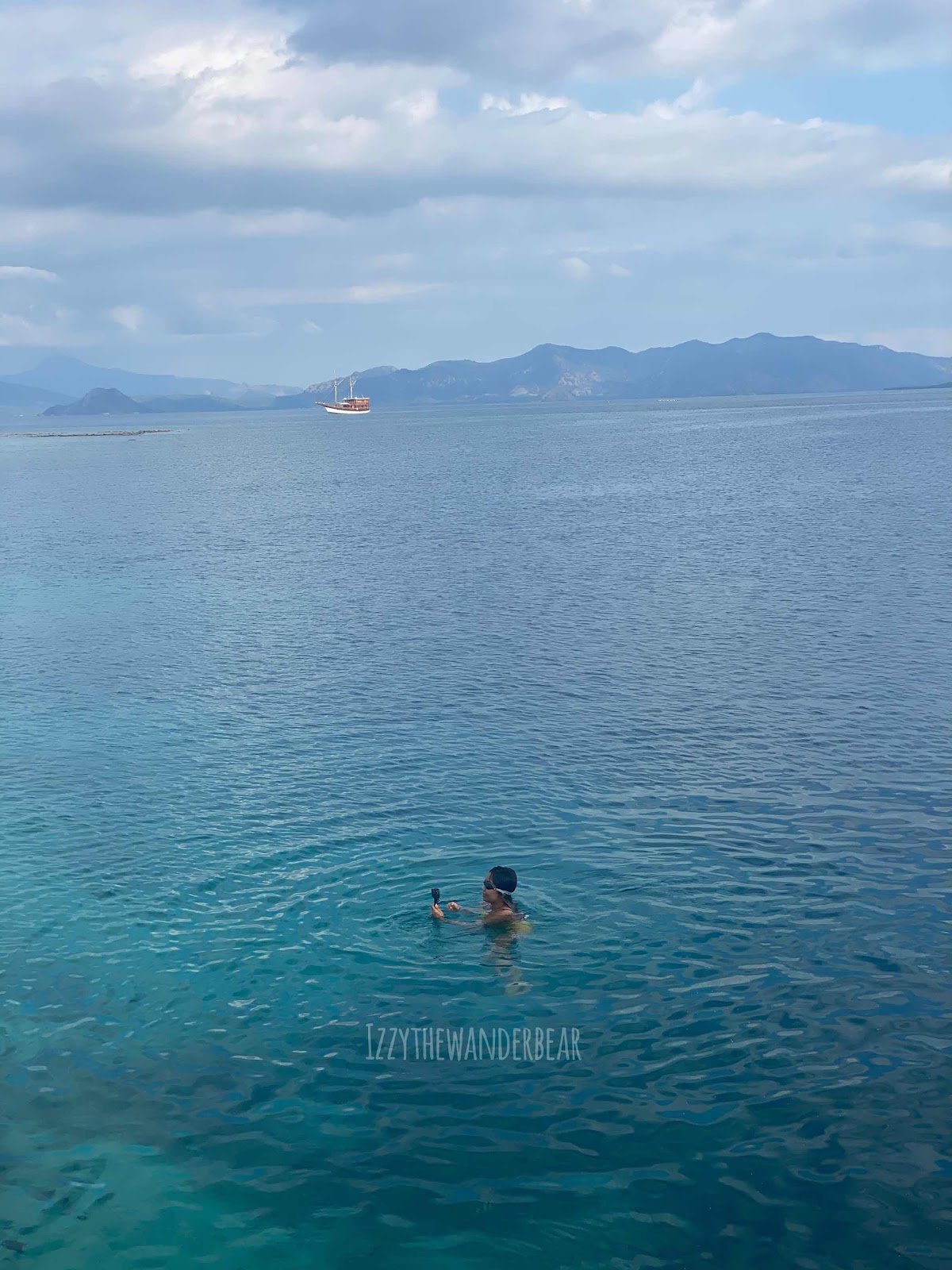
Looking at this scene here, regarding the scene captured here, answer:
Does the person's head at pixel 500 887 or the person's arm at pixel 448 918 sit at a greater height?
the person's head at pixel 500 887

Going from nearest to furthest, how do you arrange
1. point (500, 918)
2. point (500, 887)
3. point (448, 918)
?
point (500, 887) → point (500, 918) → point (448, 918)

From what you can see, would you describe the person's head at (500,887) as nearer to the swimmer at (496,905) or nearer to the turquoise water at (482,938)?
the swimmer at (496,905)

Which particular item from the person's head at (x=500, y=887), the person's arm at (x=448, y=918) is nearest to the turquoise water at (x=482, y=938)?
the person's arm at (x=448, y=918)

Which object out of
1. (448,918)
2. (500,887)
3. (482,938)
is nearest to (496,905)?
(500,887)

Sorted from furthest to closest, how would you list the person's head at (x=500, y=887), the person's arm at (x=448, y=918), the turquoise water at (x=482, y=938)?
the person's arm at (x=448, y=918) → the person's head at (x=500, y=887) → the turquoise water at (x=482, y=938)

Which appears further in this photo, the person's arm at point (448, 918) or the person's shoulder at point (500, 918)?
the person's arm at point (448, 918)

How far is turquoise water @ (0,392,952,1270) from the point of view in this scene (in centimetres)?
2080

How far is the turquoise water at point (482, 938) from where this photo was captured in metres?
20.8

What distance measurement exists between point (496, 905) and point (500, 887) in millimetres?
858

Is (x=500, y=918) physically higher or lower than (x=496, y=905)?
Answer: lower

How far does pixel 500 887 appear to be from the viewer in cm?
2984

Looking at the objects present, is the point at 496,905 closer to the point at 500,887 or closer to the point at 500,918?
the point at 500,918

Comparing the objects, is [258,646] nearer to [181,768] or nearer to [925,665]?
[181,768]

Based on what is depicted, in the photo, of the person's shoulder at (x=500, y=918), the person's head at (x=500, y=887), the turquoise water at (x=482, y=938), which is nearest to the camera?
the turquoise water at (x=482, y=938)
